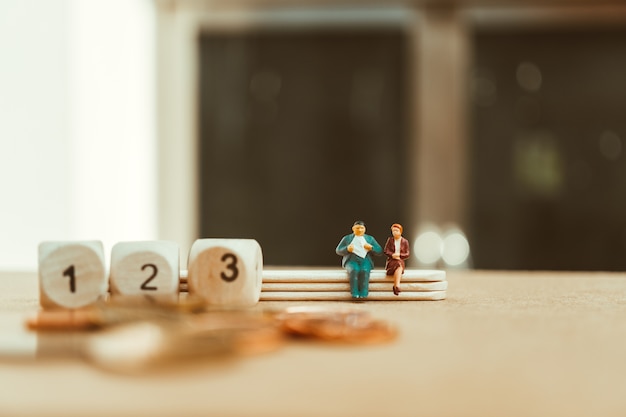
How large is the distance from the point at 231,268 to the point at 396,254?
197mm

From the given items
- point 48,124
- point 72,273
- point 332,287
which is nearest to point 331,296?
point 332,287

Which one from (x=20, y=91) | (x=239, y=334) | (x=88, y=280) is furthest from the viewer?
(x=20, y=91)

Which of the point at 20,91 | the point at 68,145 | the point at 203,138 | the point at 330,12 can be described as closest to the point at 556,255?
the point at 330,12

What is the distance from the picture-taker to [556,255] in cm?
252

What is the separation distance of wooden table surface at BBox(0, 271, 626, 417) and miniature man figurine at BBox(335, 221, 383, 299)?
144mm

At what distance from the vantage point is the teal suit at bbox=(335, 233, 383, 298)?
724mm

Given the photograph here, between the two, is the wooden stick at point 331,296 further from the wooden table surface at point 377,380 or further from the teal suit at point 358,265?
the wooden table surface at point 377,380

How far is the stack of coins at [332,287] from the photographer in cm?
75

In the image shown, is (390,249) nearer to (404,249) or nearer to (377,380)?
(404,249)

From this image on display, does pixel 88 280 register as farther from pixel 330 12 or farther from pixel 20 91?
pixel 330 12

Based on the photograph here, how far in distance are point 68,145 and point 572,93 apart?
6.40ft

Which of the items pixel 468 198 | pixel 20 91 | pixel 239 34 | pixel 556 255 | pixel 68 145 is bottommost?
pixel 556 255

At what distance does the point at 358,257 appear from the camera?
72 centimetres

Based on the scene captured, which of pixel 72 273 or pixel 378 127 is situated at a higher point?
pixel 378 127
